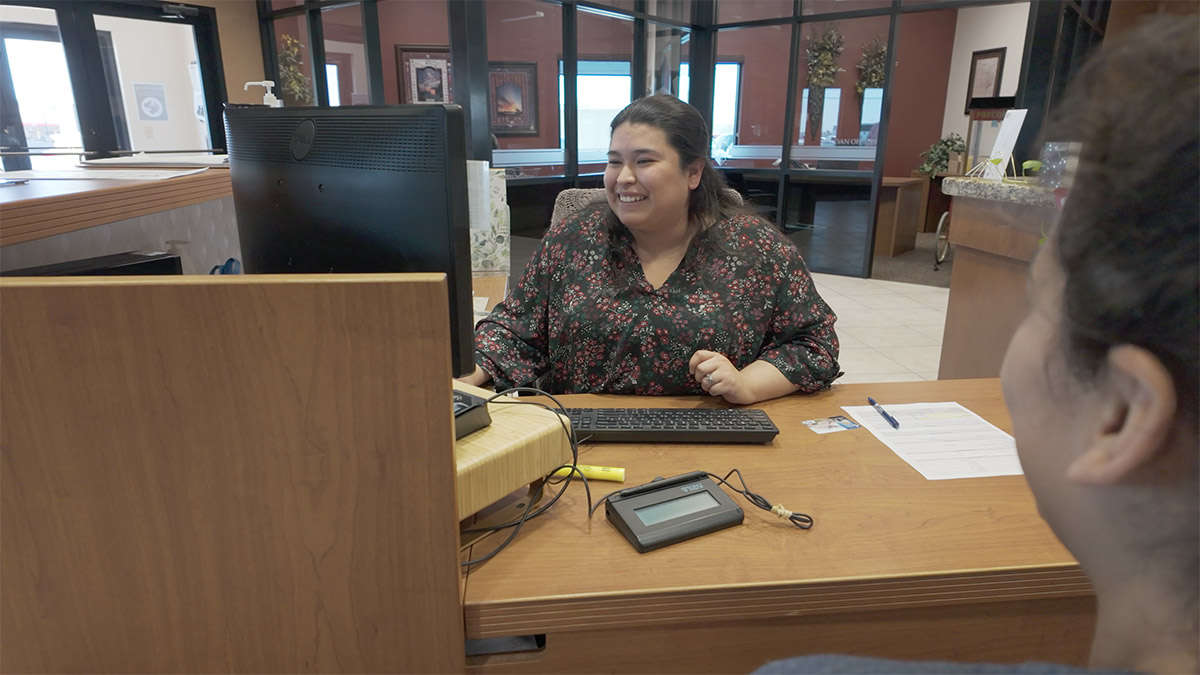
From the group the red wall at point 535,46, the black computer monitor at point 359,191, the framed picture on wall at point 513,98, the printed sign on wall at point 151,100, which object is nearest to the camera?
the black computer monitor at point 359,191

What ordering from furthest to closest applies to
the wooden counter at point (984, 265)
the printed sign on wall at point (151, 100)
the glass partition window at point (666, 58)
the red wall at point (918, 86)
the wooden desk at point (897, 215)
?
the red wall at point (918, 86) < the wooden desk at point (897, 215) < the glass partition window at point (666, 58) < the printed sign on wall at point (151, 100) < the wooden counter at point (984, 265)

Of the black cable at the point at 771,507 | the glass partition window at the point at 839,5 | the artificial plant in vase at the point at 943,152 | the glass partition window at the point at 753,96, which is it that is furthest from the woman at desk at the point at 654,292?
the artificial plant in vase at the point at 943,152

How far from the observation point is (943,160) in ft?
24.5

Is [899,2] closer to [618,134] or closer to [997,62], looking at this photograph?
[997,62]

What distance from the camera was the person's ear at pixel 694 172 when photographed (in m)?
1.66

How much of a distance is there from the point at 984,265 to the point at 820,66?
3991 millimetres

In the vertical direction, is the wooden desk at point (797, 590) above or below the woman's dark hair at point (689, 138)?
below

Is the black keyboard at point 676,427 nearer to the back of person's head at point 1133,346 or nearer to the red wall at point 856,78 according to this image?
the back of person's head at point 1133,346

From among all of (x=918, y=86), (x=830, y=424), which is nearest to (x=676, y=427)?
(x=830, y=424)

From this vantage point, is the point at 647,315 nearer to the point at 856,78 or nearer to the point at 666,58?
the point at 856,78

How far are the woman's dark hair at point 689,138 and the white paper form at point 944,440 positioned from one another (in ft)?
2.06

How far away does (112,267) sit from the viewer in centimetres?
104

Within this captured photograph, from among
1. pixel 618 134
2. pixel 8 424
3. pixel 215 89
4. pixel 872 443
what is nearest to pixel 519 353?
pixel 618 134

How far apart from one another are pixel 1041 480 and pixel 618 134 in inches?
53.7
